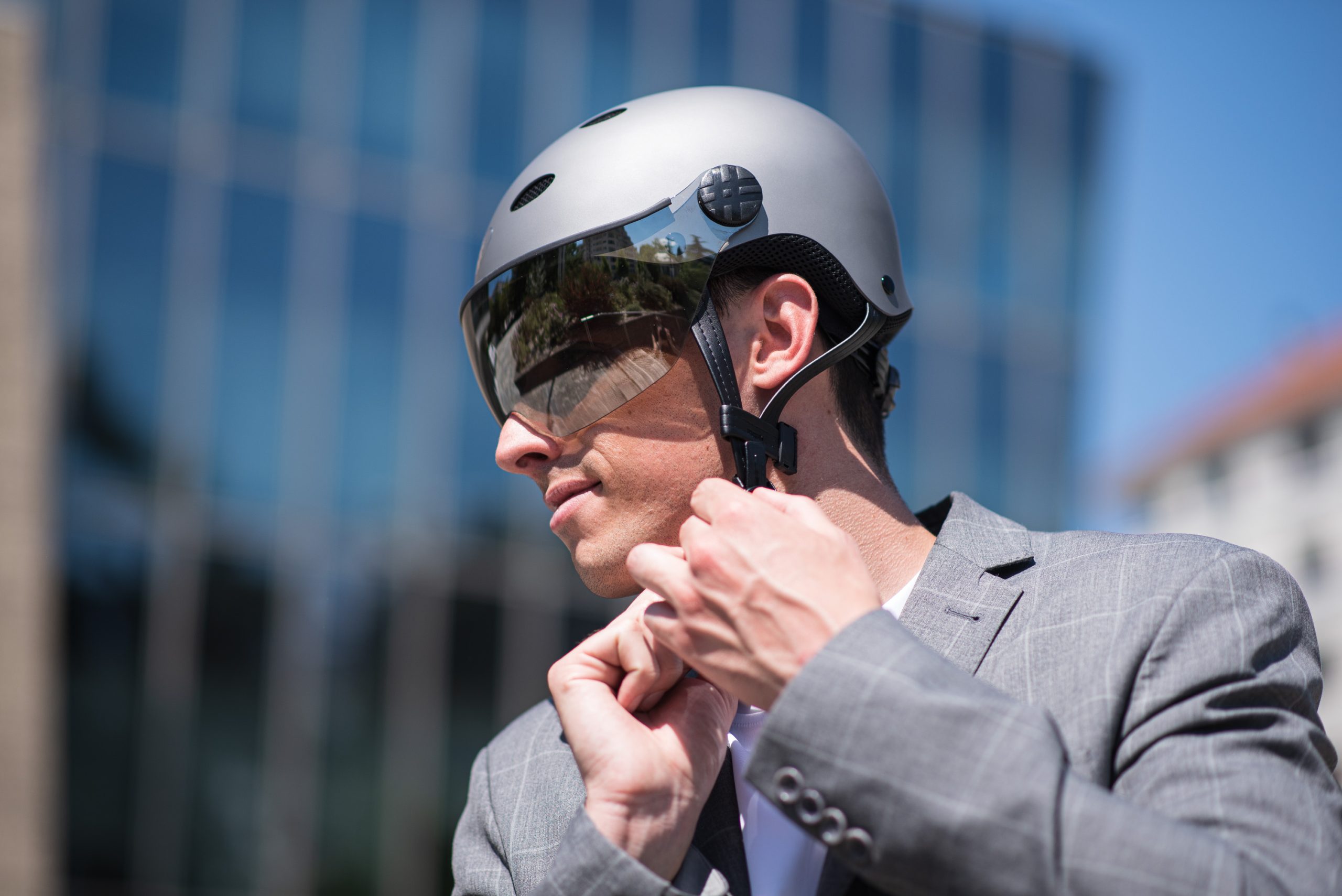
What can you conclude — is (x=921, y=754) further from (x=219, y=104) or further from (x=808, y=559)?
(x=219, y=104)

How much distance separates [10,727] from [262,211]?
6711mm

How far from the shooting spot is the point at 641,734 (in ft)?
7.79

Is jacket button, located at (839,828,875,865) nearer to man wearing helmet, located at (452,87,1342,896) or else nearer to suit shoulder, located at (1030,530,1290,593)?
man wearing helmet, located at (452,87,1342,896)

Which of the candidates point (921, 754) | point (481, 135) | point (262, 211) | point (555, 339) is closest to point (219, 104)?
point (262, 211)

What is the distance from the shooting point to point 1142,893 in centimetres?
166

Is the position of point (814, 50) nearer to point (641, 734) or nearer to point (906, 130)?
point (906, 130)

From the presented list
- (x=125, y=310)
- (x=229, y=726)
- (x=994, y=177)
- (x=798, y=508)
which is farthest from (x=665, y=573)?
(x=994, y=177)

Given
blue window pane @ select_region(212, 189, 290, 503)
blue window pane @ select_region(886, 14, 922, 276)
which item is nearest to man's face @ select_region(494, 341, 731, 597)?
blue window pane @ select_region(212, 189, 290, 503)

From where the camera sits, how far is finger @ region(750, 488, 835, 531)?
6.82ft

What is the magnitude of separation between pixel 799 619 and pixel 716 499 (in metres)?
0.28

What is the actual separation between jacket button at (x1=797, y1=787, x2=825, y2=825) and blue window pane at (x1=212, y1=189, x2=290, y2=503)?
14.9 meters

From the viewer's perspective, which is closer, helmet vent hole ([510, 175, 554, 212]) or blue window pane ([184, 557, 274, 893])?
helmet vent hole ([510, 175, 554, 212])

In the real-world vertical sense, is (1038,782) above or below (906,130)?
below

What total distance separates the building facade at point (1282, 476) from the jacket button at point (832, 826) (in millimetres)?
54468
